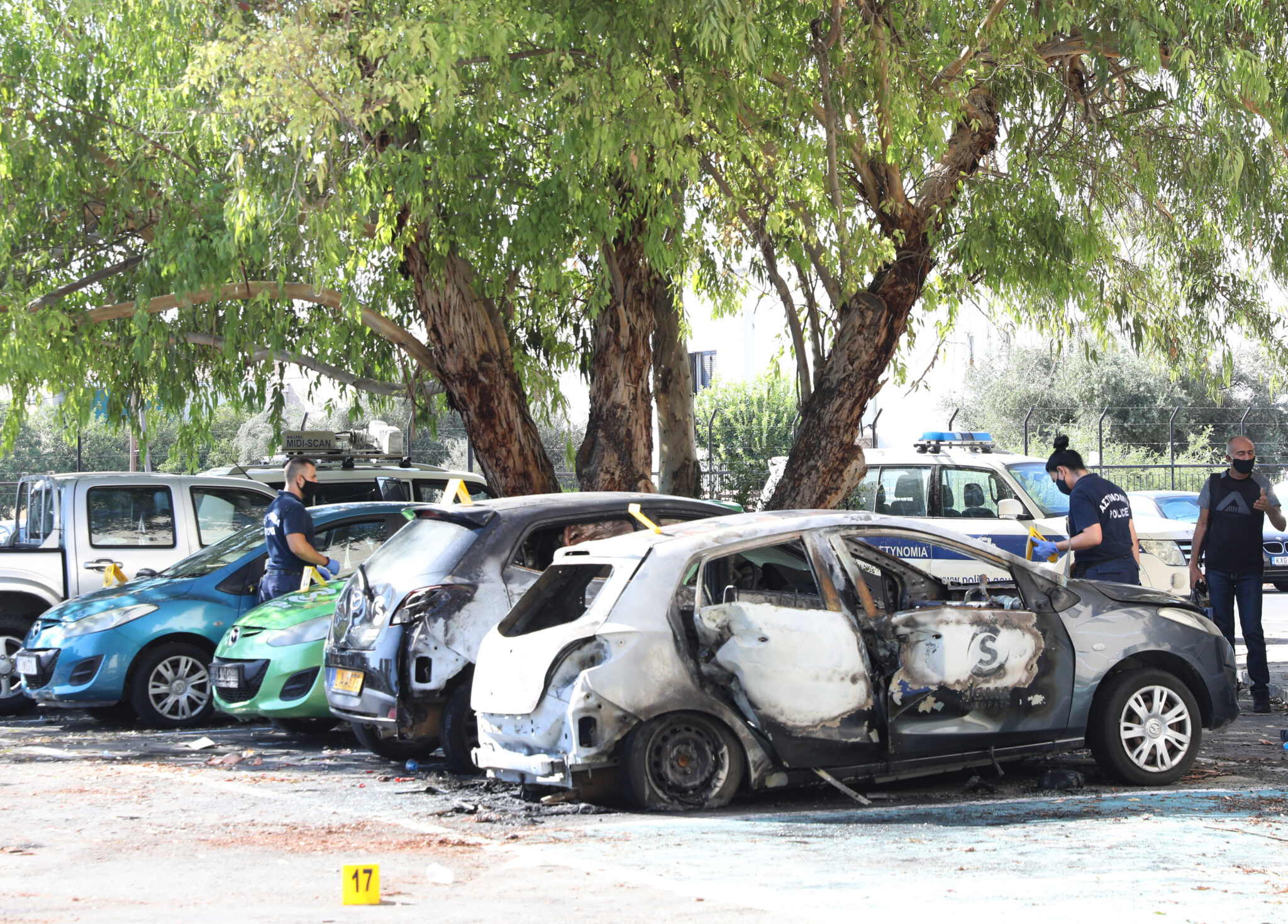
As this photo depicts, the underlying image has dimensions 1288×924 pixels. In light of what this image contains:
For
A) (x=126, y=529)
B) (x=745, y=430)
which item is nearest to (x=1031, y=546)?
(x=126, y=529)

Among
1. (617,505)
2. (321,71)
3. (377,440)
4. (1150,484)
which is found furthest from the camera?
(1150,484)

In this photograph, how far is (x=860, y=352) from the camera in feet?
39.5

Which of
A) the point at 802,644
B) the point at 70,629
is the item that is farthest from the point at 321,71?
the point at 802,644

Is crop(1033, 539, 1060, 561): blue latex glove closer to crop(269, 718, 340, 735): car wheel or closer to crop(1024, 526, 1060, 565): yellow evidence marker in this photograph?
crop(1024, 526, 1060, 565): yellow evidence marker

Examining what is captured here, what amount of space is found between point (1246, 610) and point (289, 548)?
23.0 feet

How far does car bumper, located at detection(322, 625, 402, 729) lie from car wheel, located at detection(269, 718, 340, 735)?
1762 millimetres

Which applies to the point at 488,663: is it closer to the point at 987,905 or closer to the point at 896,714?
the point at 896,714

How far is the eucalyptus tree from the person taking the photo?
10367mm

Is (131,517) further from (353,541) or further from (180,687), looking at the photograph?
(353,541)

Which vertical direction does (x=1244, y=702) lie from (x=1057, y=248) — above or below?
below

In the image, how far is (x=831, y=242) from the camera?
471 inches

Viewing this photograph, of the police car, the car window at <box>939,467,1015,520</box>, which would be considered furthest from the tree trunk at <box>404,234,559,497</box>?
the car window at <box>939,467,1015,520</box>

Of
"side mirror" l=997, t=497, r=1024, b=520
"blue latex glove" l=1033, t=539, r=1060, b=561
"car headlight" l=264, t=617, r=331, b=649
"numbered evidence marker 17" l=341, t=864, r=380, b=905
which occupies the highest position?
"side mirror" l=997, t=497, r=1024, b=520

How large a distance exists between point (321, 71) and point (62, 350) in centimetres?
413
